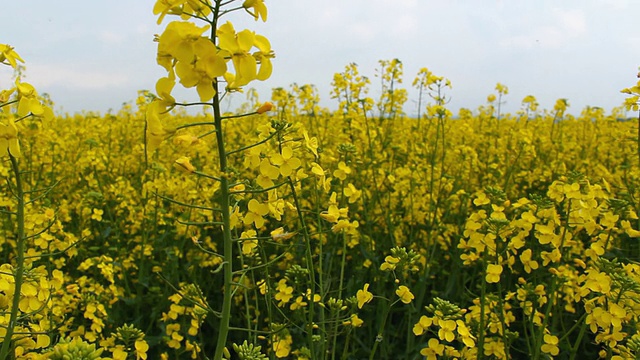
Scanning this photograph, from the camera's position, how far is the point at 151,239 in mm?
3863

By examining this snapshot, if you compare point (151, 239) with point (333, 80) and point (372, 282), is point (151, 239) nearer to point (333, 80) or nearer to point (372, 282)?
point (372, 282)

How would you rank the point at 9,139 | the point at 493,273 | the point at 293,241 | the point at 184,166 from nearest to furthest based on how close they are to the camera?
the point at 184,166 < the point at 9,139 < the point at 493,273 < the point at 293,241

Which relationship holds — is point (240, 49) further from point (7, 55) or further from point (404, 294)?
point (404, 294)

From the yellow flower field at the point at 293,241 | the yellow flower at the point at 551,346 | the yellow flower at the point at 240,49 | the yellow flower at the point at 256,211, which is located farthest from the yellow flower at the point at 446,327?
the yellow flower at the point at 240,49

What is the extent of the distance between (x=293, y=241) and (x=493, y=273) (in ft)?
6.18

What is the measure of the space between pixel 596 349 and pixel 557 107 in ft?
12.8

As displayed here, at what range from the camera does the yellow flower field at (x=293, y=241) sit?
1.42m

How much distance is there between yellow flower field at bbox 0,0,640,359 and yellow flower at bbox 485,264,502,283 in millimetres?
15

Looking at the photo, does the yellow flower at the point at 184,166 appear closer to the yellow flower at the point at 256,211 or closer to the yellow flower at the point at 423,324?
the yellow flower at the point at 256,211

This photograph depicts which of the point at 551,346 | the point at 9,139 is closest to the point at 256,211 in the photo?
the point at 9,139

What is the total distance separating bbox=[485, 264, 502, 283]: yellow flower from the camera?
6.79ft

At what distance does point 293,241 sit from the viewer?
3.70 m

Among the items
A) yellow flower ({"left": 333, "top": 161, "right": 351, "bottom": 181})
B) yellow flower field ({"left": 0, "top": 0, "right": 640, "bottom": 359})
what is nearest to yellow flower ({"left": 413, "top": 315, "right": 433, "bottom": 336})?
yellow flower field ({"left": 0, "top": 0, "right": 640, "bottom": 359})

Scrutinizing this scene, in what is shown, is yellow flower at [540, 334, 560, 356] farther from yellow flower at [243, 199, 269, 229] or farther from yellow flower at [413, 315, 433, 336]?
yellow flower at [243, 199, 269, 229]
